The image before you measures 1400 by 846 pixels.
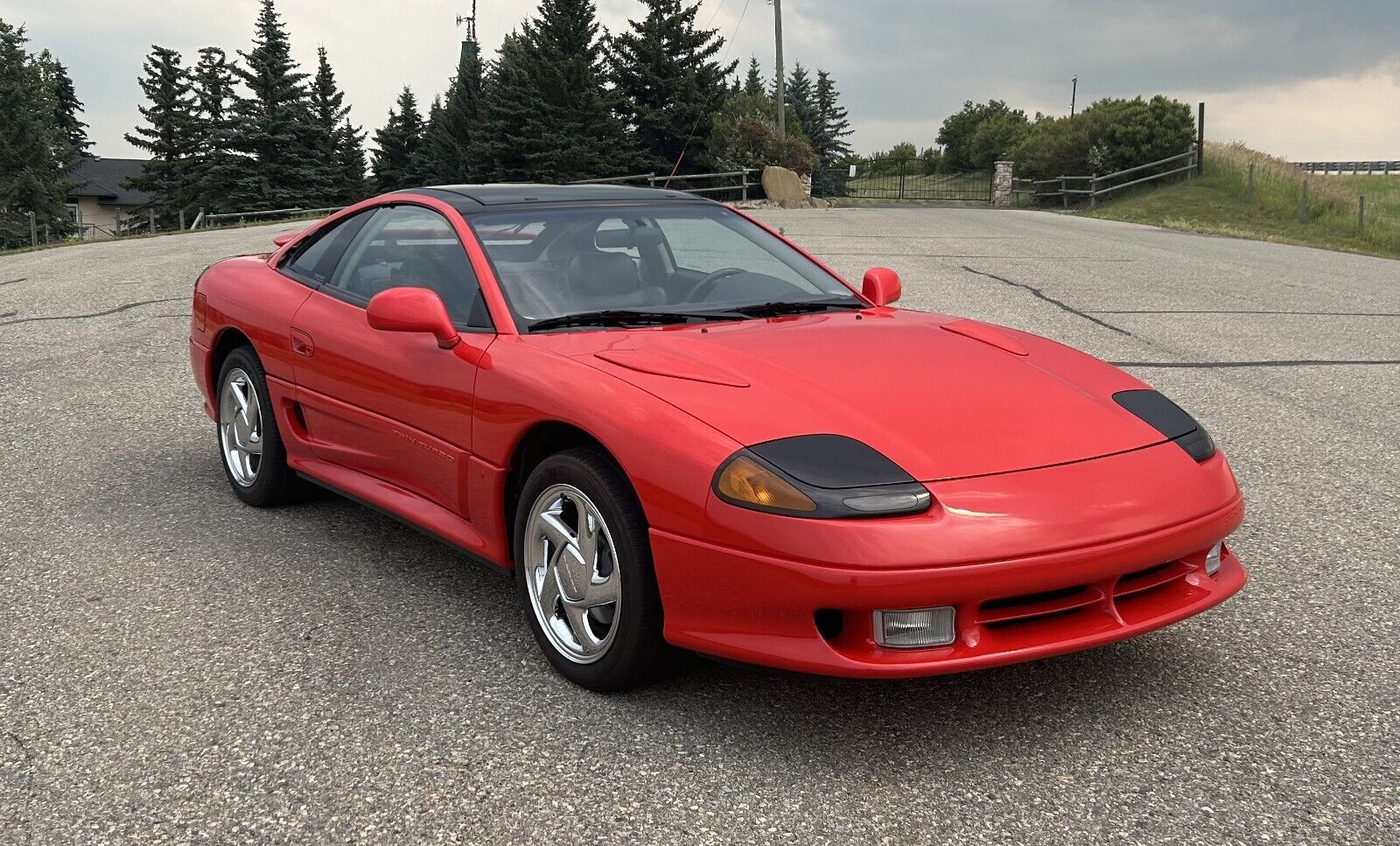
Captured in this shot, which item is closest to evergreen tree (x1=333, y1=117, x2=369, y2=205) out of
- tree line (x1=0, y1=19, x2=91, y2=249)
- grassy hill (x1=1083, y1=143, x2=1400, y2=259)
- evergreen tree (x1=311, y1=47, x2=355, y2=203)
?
evergreen tree (x1=311, y1=47, x2=355, y2=203)

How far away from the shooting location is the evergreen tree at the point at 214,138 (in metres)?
59.2

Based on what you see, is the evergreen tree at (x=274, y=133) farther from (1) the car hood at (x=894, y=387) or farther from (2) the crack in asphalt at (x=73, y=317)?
(1) the car hood at (x=894, y=387)

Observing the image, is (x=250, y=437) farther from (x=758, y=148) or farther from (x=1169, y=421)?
(x=758, y=148)

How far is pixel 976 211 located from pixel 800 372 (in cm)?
3041

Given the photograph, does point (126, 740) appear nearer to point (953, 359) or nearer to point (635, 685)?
point (635, 685)

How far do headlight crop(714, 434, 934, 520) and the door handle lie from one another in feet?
7.35

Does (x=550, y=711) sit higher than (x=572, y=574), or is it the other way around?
(x=572, y=574)

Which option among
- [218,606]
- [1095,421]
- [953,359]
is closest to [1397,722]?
[1095,421]

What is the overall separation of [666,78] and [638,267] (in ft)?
175

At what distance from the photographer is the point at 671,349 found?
3.45 m

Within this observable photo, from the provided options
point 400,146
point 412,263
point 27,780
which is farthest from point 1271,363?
point 400,146

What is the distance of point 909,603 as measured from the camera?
2.69 metres

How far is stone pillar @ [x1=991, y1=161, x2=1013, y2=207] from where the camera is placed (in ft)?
138

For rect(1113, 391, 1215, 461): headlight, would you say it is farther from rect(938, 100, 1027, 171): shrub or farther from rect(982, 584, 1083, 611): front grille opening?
rect(938, 100, 1027, 171): shrub
